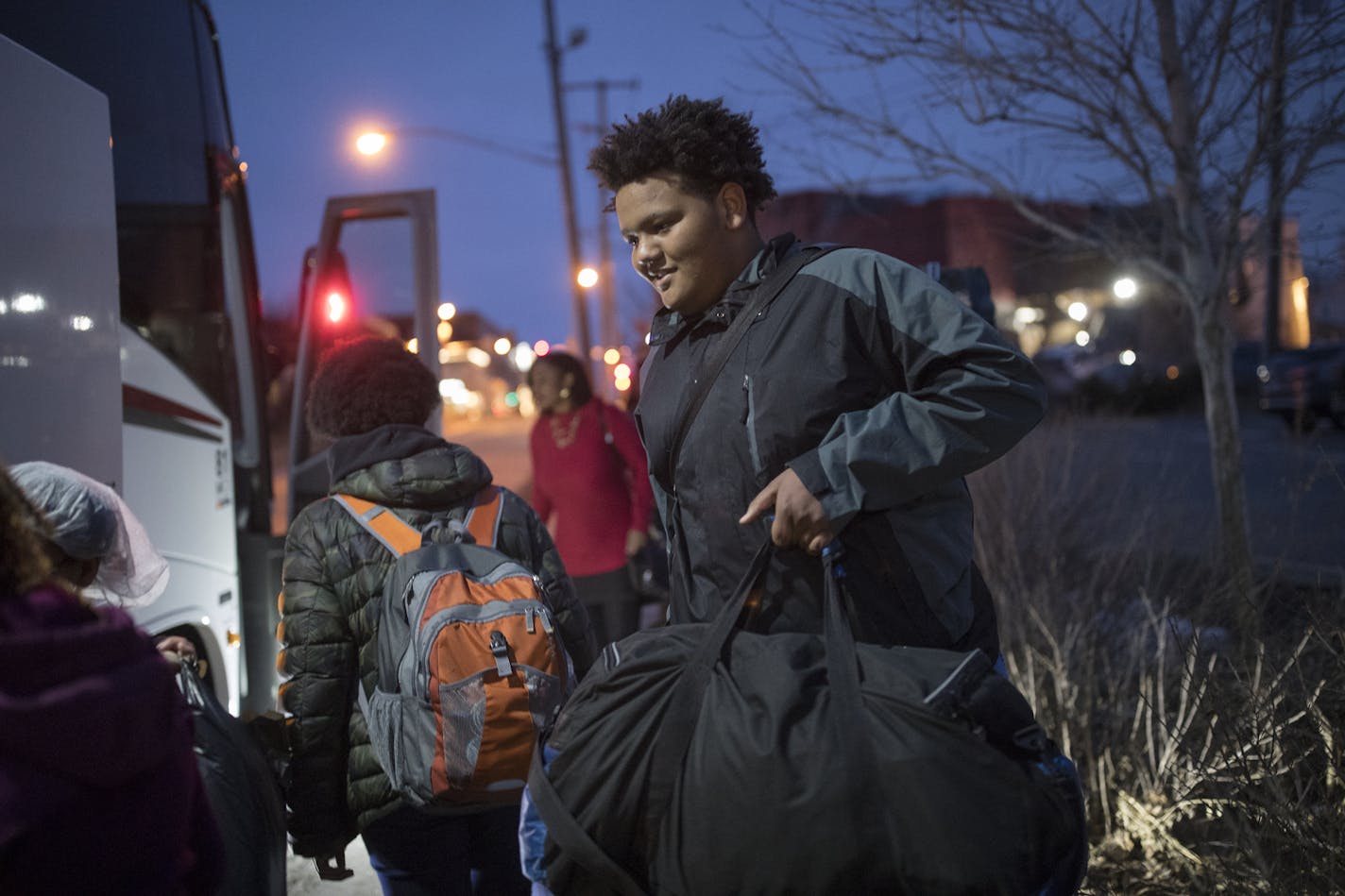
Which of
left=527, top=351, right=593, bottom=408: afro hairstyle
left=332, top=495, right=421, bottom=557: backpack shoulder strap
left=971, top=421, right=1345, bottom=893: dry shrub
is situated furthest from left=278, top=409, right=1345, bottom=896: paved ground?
left=527, top=351, right=593, bottom=408: afro hairstyle

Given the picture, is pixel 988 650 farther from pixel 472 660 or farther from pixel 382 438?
pixel 382 438

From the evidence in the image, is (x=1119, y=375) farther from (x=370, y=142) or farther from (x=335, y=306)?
(x=335, y=306)

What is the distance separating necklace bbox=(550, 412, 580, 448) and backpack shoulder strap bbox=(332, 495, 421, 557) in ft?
9.86

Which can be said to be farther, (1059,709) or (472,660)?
(1059,709)

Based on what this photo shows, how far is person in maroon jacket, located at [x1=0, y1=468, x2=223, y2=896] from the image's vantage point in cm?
132

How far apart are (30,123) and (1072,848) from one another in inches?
130

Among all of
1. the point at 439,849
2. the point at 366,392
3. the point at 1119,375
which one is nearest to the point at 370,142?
the point at 366,392

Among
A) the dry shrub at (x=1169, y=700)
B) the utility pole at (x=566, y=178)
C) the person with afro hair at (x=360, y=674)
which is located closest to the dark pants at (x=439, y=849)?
the person with afro hair at (x=360, y=674)

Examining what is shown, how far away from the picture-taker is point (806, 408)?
1.81 metres

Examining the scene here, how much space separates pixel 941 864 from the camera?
1401 mm

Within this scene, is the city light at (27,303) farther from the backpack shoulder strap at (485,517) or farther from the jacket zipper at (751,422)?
the jacket zipper at (751,422)

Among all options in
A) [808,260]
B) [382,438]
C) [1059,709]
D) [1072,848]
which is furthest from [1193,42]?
[1072,848]

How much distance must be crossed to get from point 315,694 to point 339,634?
15 cm

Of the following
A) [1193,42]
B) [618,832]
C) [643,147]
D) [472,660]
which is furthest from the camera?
[1193,42]
